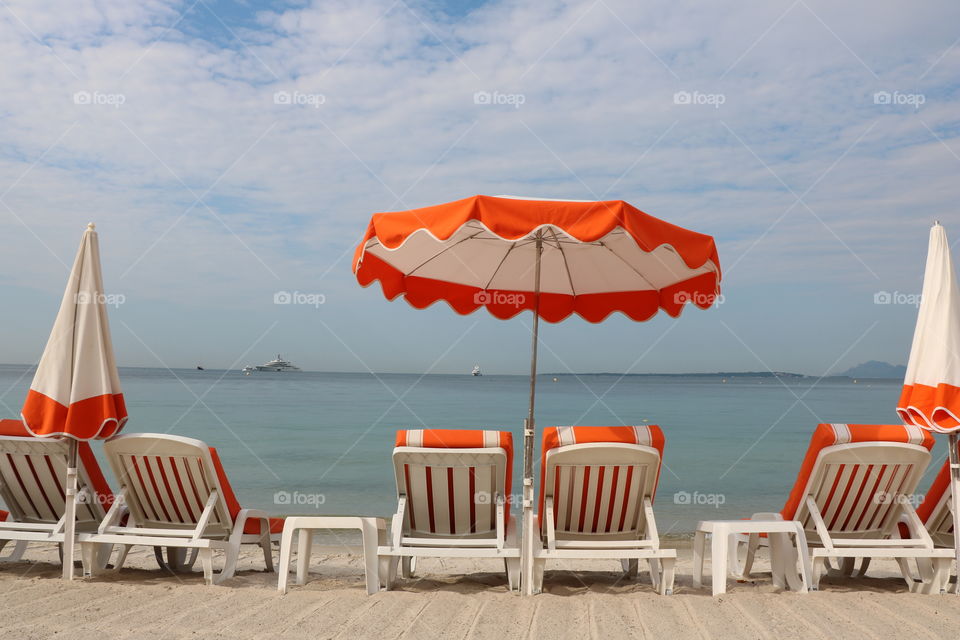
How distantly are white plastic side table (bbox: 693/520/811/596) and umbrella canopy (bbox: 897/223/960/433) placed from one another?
1.06 metres

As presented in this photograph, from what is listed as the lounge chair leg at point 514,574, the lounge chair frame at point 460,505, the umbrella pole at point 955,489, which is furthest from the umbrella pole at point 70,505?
the umbrella pole at point 955,489

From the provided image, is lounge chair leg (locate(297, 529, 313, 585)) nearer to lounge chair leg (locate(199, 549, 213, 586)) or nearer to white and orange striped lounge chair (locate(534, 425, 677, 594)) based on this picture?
lounge chair leg (locate(199, 549, 213, 586))

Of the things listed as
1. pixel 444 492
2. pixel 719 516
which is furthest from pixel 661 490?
pixel 444 492

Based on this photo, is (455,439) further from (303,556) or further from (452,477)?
(303,556)

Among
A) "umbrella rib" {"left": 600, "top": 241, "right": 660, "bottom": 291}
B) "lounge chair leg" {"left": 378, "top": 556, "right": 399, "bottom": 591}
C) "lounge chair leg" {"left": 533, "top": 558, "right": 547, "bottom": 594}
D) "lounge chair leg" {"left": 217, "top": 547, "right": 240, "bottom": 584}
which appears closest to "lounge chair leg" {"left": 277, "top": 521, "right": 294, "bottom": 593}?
"lounge chair leg" {"left": 378, "top": 556, "right": 399, "bottom": 591}

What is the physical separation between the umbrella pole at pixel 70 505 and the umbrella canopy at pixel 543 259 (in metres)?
2.06

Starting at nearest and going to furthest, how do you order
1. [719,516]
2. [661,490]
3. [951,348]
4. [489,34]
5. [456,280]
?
[951,348] → [456,280] → [489,34] → [719,516] → [661,490]

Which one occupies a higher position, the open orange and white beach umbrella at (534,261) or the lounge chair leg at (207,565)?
the open orange and white beach umbrella at (534,261)

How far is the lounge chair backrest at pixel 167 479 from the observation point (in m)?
4.27

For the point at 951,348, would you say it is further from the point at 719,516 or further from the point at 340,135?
the point at 340,135

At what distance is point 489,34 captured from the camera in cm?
886

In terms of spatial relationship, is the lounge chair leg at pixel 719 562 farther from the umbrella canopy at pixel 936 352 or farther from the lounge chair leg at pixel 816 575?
the umbrella canopy at pixel 936 352

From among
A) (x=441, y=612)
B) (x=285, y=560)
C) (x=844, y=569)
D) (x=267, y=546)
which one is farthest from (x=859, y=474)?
(x=267, y=546)

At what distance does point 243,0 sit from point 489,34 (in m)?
3.17
